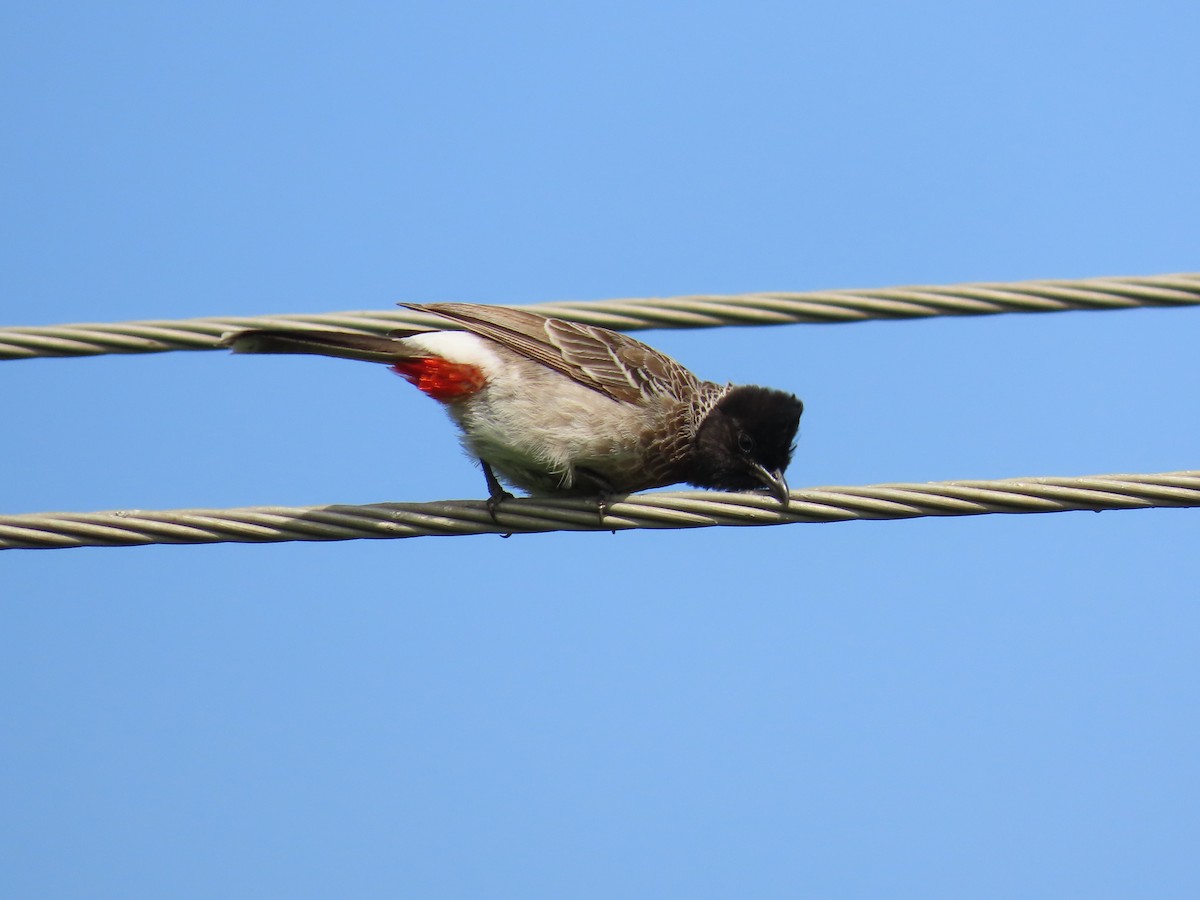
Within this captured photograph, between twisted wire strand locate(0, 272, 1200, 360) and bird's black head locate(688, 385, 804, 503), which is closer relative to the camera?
twisted wire strand locate(0, 272, 1200, 360)

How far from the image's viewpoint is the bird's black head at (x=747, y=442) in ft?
20.4

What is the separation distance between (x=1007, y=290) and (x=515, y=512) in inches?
87.2

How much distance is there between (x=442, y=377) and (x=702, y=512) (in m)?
1.75

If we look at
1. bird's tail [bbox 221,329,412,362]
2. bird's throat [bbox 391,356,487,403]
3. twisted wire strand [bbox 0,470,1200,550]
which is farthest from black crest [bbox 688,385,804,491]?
bird's tail [bbox 221,329,412,362]

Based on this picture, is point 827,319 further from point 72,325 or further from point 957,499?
point 72,325

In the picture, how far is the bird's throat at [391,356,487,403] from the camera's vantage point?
598 cm

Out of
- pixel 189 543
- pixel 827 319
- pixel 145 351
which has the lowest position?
pixel 189 543

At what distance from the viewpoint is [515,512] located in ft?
16.7

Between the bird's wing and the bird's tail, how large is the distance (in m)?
0.26

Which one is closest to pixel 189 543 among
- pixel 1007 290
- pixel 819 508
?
pixel 819 508

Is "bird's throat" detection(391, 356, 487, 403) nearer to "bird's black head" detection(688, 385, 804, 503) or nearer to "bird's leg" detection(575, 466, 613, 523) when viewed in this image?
"bird's leg" detection(575, 466, 613, 523)

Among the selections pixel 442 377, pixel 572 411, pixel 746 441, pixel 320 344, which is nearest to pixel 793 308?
pixel 746 441

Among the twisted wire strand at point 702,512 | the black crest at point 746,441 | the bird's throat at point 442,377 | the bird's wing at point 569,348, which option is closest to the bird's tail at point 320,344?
the bird's throat at point 442,377

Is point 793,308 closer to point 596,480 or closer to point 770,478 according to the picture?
point 770,478
